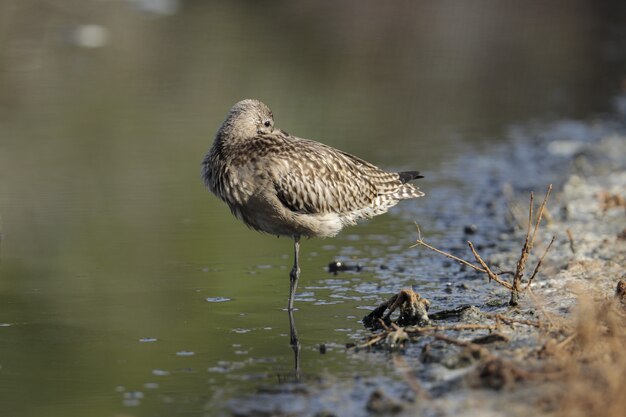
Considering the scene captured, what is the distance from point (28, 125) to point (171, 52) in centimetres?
559

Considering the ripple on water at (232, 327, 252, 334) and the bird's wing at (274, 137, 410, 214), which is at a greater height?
the bird's wing at (274, 137, 410, 214)

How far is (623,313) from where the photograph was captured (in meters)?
6.09

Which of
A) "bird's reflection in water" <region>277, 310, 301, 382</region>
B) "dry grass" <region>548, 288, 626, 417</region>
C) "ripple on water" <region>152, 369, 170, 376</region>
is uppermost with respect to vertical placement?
"dry grass" <region>548, 288, 626, 417</region>

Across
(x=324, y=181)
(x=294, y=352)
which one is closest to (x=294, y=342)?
(x=294, y=352)

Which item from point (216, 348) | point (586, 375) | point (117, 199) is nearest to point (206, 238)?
point (117, 199)

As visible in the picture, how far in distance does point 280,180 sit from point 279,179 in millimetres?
10

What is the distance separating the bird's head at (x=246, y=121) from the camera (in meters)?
7.77

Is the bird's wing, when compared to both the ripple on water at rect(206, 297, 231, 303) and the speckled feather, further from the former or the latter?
the ripple on water at rect(206, 297, 231, 303)

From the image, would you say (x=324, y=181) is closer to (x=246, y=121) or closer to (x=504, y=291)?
(x=246, y=121)

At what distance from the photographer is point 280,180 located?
296 inches

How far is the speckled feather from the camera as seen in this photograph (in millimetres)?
7480

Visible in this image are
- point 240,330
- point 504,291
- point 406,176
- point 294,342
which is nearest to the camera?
point 294,342

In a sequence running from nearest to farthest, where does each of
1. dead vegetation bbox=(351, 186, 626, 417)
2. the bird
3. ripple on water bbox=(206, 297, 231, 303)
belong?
dead vegetation bbox=(351, 186, 626, 417)
the bird
ripple on water bbox=(206, 297, 231, 303)

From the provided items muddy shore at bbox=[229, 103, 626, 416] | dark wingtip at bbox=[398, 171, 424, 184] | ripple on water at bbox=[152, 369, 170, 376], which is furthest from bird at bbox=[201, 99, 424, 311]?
ripple on water at bbox=[152, 369, 170, 376]
